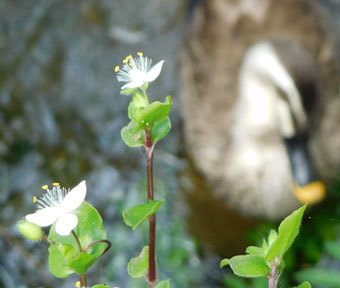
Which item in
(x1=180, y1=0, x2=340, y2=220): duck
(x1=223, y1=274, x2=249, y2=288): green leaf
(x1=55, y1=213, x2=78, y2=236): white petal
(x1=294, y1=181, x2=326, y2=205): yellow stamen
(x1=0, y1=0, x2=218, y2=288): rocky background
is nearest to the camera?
(x1=55, y1=213, x2=78, y2=236): white petal

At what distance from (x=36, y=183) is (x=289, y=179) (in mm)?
965

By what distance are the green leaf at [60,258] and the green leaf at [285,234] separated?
111 millimetres

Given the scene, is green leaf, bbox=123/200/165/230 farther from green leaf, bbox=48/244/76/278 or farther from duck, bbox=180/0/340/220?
duck, bbox=180/0/340/220

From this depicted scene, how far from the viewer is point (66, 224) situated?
1.22 ft

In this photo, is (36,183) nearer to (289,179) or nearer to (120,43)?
(120,43)

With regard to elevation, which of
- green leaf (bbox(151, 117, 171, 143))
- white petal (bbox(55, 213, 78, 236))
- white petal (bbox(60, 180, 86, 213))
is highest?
green leaf (bbox(151, 117, 171, 143))

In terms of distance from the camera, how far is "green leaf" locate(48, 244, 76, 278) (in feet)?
1.28

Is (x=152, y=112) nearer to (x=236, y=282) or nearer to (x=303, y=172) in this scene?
(x=236, y=282)

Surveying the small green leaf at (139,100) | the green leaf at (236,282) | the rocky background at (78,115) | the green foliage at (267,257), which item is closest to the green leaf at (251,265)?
the green foliage at (267,257)

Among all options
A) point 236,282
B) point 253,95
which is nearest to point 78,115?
point 253,95

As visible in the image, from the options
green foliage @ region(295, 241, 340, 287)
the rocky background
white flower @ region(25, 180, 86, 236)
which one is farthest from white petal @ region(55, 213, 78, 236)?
the rocky background

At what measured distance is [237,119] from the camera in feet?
9.34

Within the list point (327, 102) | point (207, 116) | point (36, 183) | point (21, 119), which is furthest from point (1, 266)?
point (327, 102)

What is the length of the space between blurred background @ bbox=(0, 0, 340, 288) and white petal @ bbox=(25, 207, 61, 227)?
6.06 feet
